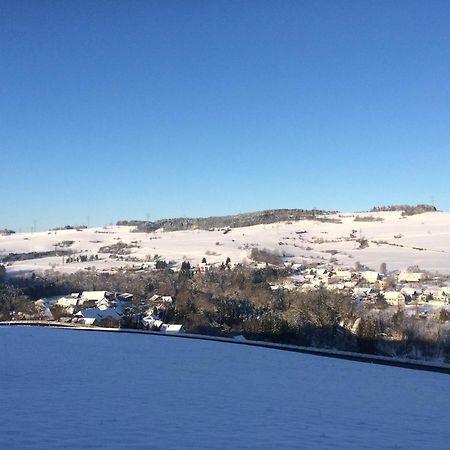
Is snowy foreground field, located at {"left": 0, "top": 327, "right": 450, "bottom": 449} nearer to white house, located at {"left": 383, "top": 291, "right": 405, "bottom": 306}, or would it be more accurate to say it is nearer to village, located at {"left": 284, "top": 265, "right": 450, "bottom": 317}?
village, located at {"left": 284, "top": 265, "right": 450, "bottom": 317}

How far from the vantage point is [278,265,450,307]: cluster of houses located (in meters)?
42.0

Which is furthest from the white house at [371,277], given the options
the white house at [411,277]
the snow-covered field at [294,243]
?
the snow-covered field at [294,243]

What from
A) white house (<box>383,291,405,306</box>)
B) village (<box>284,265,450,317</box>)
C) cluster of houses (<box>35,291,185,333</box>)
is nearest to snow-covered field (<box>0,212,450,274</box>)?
village (<box>284,265,450,317</box>)

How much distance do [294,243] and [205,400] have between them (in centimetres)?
8943

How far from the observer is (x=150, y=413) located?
296 inches

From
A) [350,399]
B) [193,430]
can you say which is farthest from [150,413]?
[350,399]

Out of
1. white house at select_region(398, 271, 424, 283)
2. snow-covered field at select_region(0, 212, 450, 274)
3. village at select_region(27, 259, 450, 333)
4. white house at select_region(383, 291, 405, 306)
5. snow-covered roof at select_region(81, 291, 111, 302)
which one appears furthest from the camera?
snow-covered field at select_region(0, 212, 450, 274)

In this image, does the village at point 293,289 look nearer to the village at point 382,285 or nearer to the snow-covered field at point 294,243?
the village at point 382,285

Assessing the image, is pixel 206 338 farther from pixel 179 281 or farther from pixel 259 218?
pixel 259 218

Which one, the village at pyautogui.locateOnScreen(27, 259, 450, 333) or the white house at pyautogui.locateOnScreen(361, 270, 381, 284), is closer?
the village at pyautogui.locateOnScreen(27, 259, 450, 333)

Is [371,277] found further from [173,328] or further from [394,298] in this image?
[173,328]

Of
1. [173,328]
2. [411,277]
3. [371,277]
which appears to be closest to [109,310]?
[173,328]

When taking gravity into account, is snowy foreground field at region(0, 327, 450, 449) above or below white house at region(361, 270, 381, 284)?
above

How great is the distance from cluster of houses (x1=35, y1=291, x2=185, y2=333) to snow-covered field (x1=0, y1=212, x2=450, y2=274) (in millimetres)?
30693
